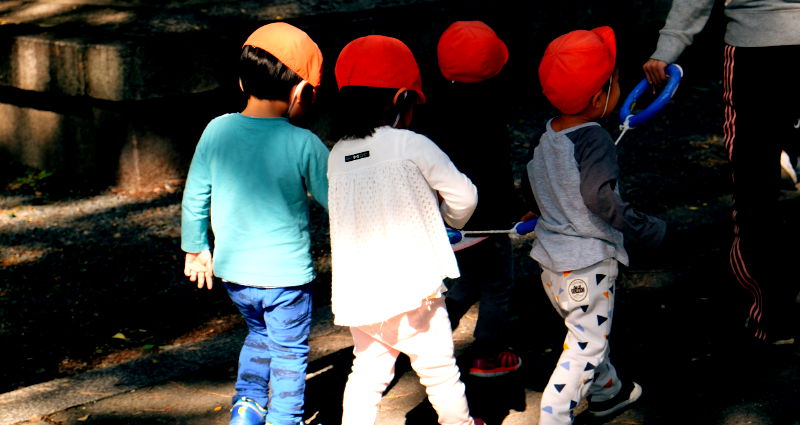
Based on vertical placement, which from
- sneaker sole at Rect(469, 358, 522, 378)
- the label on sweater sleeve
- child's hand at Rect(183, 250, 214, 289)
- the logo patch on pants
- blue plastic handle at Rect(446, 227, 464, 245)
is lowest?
sneaker sole at Rect(469, 358, 522, 378)

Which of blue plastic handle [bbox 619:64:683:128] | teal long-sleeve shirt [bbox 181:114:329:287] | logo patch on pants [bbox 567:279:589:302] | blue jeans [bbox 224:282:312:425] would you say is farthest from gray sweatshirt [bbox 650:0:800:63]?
blue jeans [bbox 224:282:312:425]

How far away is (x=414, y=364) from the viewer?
3.37m

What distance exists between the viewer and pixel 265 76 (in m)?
3.36

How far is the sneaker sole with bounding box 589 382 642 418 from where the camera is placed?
3.80 metres

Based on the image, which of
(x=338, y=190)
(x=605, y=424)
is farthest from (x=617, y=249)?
(x=338, y=190)

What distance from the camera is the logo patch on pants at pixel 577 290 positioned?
3.43 metres

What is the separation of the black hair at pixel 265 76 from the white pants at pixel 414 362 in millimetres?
828

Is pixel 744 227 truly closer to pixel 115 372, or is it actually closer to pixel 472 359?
pixel 472 359

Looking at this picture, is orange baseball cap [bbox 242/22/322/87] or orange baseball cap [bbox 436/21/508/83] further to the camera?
orange baseball cap [bbox 436/21/508/83]

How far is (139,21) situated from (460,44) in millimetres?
3363

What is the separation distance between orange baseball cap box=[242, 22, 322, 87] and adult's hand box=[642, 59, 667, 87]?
4.55 feet

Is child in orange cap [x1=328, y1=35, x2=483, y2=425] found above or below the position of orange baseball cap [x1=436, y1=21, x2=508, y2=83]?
below

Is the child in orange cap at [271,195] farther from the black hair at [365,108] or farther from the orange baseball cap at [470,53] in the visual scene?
the orange baseball cap at [470,53]

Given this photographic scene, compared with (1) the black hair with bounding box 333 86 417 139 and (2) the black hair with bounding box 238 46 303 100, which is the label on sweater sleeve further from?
(2) the black hair with bounding box 238 46 303 100
